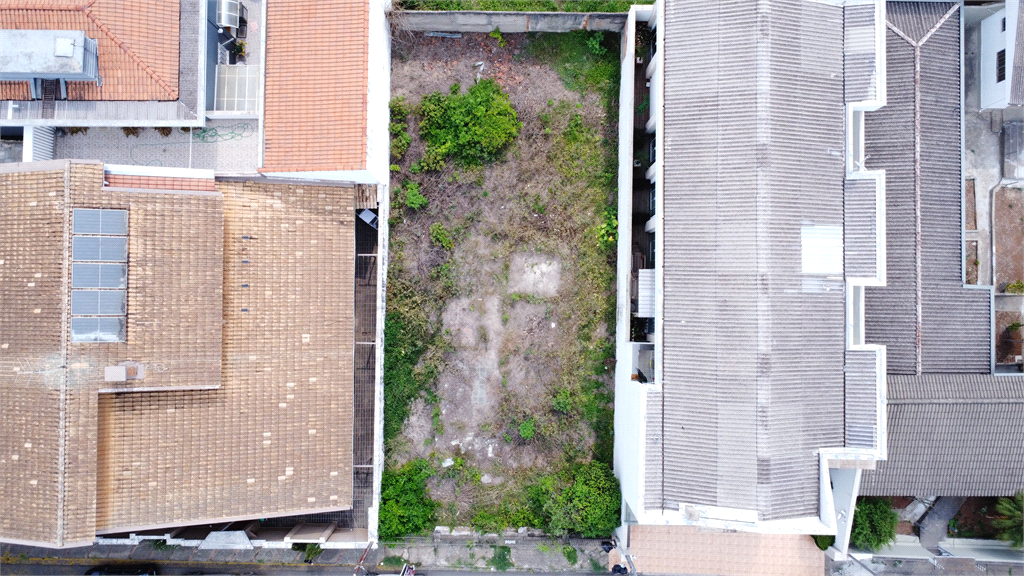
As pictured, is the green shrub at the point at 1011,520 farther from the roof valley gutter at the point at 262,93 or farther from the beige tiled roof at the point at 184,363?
the roof valley gutter at the point at 262,93

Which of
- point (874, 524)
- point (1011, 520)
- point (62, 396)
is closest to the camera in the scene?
point (62, 396)

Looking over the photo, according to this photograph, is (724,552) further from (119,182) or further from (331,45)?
(119,182)

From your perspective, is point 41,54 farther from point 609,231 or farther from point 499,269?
point 609,231

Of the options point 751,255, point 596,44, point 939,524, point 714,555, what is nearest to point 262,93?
point 596,44

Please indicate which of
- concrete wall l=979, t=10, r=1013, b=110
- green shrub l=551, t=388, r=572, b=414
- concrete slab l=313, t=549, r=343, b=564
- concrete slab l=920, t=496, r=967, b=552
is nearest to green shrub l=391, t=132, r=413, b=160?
green shrub l=551, t=388, r=572, b=414

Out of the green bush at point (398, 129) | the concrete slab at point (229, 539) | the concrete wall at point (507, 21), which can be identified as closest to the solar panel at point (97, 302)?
the concrete slab at point (229, 539)

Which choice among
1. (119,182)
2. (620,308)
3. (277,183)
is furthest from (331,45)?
(620,308)
